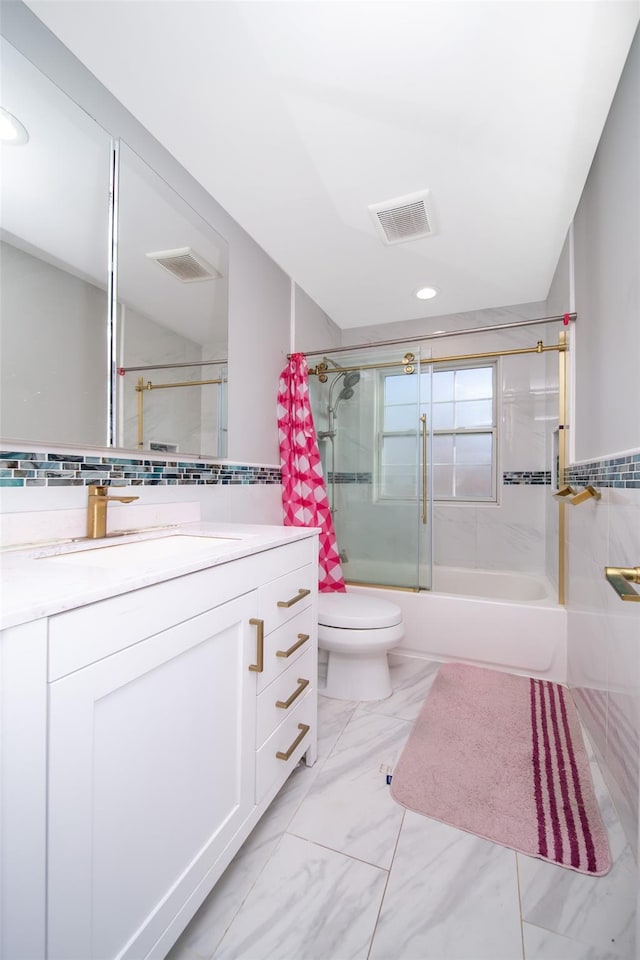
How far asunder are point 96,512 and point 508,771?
1639 mm

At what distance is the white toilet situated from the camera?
1860 mm

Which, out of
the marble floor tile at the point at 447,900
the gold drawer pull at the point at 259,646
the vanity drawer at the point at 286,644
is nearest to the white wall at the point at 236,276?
the vanity drawer at the point at 286,644

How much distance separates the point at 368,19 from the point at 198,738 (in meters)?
1.82

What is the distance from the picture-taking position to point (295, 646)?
1.30m

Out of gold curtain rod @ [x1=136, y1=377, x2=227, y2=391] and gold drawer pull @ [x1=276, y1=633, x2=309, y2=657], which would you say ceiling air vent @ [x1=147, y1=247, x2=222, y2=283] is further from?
gold drawer pull @ [x1=276, y1=633, x2=309, y2=657]

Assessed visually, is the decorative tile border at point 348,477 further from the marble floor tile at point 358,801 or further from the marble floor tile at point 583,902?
the marble floor tile at point 583,902

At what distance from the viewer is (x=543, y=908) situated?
1.00 meters

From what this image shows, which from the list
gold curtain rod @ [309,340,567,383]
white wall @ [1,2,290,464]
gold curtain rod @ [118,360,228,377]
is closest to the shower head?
gold curtain rod @ [309,340,567,383]

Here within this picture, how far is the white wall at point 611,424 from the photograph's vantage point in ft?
3.89

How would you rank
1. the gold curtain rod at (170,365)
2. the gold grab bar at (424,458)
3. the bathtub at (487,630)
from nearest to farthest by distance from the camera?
the gold curtain rod at (170,365) → the bathtub at (487,630) → the gold grab bar at (424,458)

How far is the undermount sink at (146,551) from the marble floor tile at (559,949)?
114 cm

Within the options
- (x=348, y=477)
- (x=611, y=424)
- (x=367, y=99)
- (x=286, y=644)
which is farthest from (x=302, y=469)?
(x=367, y=99)

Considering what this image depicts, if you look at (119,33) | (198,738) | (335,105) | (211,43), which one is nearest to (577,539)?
(198,738)

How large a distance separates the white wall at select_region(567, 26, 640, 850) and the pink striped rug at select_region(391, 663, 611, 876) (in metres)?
0.10
